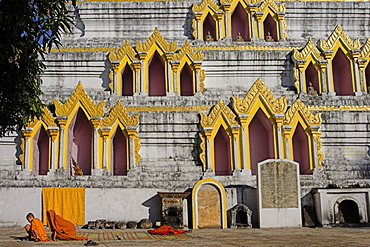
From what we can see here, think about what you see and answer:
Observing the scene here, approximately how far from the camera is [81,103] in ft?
52.6

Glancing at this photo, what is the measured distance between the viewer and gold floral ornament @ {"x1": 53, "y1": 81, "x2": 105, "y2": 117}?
15.9 m

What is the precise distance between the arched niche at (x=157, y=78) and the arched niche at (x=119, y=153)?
7.78 feet

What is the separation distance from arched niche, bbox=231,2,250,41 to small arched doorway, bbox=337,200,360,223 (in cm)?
776

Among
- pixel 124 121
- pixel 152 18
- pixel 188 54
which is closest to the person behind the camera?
pixel 124 121

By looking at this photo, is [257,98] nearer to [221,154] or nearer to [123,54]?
[221,154]

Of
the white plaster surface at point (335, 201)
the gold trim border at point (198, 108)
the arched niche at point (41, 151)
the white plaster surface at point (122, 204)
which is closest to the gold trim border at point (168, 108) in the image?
the gold trim border at point (198, 108)

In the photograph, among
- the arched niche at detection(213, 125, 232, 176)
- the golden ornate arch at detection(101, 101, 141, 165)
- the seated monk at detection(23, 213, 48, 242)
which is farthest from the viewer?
the arched niche at detection(213, 125, 232, 176)

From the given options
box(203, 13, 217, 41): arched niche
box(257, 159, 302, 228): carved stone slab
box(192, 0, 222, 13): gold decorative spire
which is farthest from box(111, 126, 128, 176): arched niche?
box(192, 0, 222, 13): gold decorative spire

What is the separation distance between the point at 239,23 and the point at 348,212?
8803 mm

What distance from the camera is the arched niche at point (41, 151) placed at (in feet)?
Result: 52.4

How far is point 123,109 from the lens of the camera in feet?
52.1

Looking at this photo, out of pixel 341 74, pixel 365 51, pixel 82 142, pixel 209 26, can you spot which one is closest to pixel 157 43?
pixel 209 26

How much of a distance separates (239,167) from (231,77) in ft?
12.4

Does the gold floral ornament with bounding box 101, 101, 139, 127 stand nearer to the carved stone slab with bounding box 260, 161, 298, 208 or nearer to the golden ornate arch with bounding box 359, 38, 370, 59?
the carved stone slab with bounding box 260, 161, 298, 208
